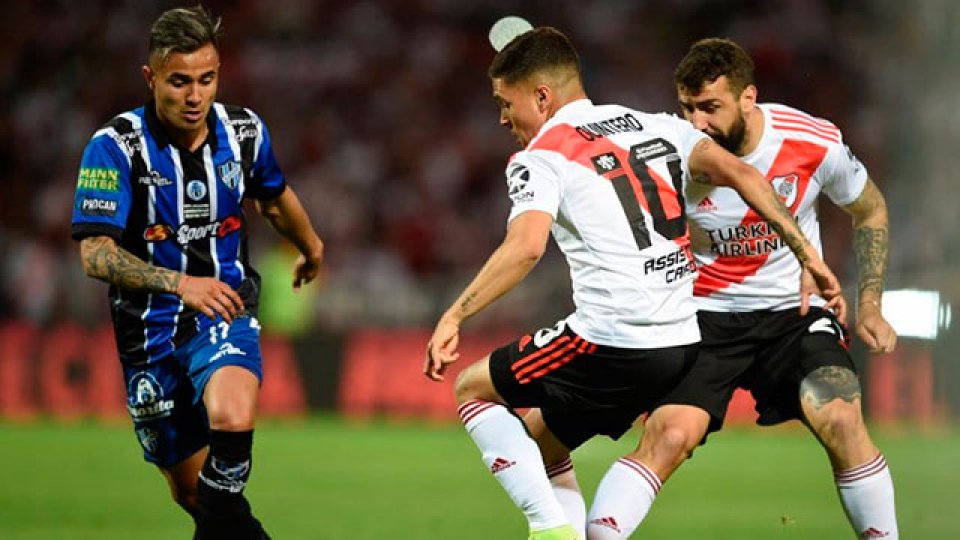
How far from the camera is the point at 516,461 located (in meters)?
5.38

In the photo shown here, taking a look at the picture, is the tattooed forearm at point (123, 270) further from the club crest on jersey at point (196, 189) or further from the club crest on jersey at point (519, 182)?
the club crest on jersey at point (519, 182)

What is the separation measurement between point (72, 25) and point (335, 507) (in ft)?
38.0

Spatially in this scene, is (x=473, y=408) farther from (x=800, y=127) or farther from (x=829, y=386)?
(x=800, y=127)

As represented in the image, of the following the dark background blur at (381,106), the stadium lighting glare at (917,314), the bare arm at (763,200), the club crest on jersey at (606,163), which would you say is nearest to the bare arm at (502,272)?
the club crest on jersey at (606,163)

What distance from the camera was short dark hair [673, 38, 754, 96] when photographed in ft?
19.6

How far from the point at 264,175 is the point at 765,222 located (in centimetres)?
211

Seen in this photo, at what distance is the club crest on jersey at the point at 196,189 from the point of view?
605 centimetres

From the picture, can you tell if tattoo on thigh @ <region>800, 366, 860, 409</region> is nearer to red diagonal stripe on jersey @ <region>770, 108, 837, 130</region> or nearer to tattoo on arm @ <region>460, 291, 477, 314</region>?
red diagonal stripe on jersey @ <region>770, 108, 837, 130</region>

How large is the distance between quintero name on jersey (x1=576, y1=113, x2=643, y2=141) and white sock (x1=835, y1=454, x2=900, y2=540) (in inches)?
61.5

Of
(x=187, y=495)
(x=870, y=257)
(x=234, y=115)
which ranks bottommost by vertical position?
(x=187, y=495)

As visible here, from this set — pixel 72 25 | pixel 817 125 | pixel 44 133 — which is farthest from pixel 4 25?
pixel 817 125

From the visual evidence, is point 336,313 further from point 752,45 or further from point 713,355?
point 713,355

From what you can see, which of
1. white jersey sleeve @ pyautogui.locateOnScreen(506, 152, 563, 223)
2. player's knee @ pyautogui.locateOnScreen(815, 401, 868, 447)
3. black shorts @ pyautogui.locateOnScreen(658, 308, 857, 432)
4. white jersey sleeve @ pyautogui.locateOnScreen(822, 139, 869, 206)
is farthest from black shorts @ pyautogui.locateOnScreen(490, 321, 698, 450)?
white jersey sleeve @ pyautogui.locateOnScreen(822, 139, 869, 206)

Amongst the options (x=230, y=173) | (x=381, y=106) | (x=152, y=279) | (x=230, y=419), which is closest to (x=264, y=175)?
(x=230, y=173)
